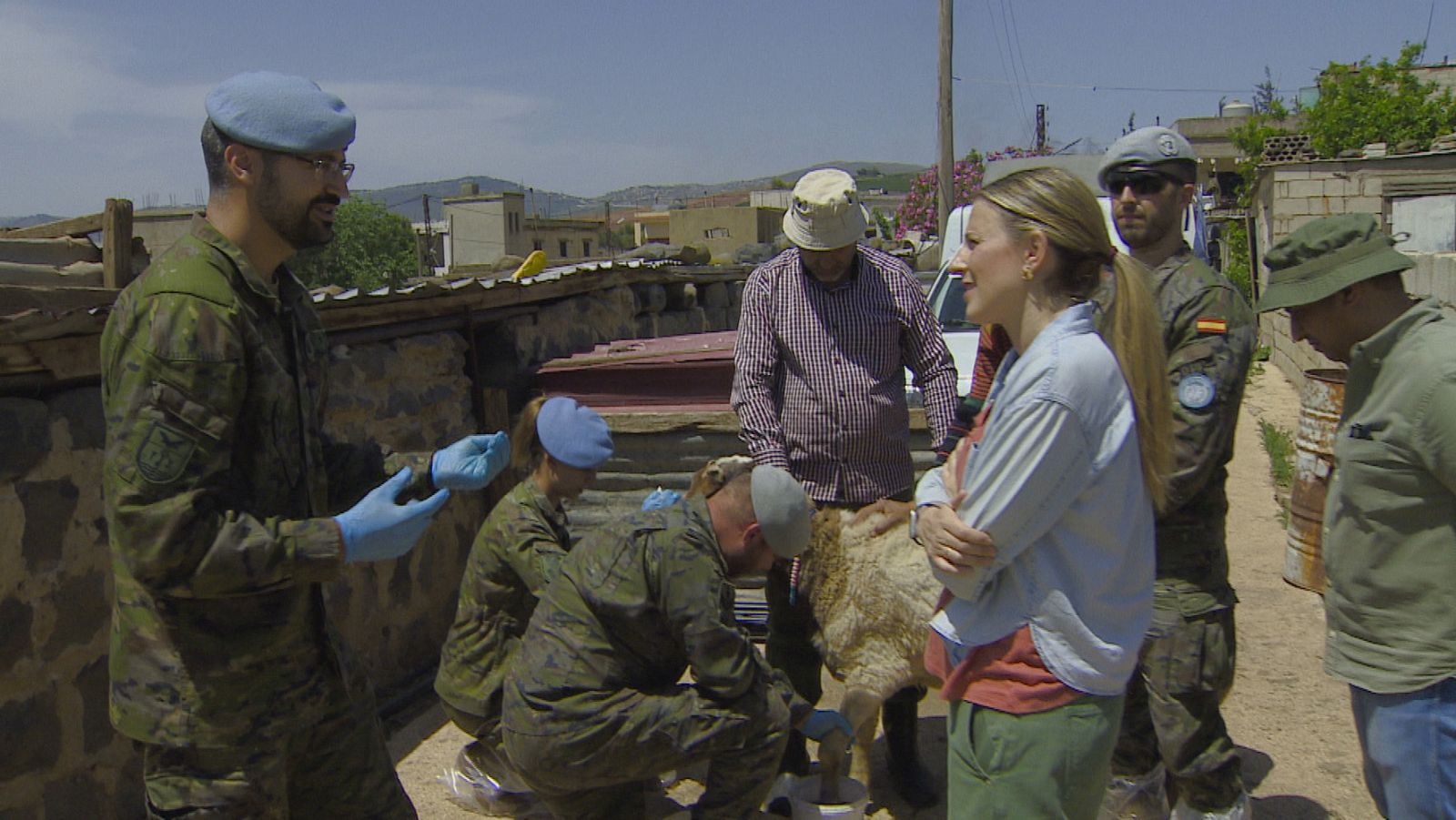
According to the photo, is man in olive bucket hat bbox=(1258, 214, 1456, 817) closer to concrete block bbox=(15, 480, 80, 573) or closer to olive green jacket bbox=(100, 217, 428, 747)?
olive green jacket bbox=(100, 217, 428, 747)

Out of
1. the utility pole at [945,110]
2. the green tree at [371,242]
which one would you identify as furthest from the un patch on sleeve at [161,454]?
the green tree at [371,242]

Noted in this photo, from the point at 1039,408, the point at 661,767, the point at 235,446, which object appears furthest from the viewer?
the point at 661,767

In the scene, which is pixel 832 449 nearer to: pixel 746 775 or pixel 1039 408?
pixel 746 775

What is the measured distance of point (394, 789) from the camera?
2.51m

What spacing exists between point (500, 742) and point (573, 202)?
160293 mm

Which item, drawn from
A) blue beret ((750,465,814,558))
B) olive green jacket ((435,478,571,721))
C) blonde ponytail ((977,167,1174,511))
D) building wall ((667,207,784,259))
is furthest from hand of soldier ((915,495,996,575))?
building wall ((667,207,784,259))

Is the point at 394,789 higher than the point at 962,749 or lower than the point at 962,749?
lower

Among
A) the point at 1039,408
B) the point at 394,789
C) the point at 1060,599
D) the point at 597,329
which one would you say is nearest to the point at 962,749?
the point at 1060,599

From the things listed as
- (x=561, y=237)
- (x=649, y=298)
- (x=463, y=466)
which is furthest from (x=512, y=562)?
(x=561, y=237)

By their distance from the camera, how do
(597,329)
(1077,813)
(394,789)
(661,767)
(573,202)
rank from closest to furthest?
(1077,813) < (394,789) < (661,767) < (597,329) < (573,202)

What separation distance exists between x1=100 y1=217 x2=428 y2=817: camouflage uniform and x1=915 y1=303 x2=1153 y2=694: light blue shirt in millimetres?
1228

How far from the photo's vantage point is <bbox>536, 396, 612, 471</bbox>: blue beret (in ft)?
11.3

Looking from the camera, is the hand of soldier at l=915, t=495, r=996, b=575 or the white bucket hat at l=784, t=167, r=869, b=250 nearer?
the hand of soldier at l=915, t=495, r=996, b=575

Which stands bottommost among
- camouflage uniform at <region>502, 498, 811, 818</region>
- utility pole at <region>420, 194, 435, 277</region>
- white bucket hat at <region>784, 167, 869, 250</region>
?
camouflage uniform at <region>502, 498, 811, 818</region>
